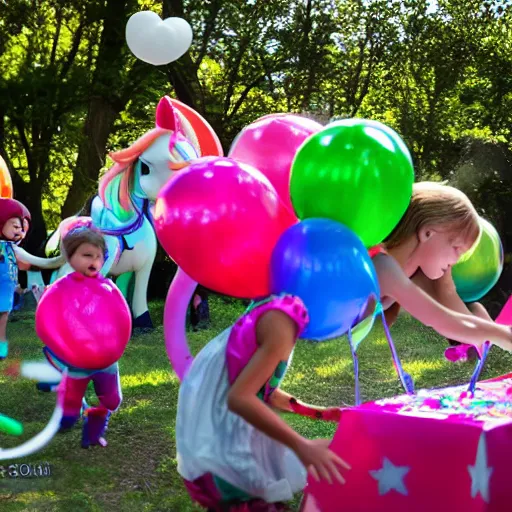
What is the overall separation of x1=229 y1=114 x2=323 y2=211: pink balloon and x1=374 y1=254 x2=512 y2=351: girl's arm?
15.6 inches

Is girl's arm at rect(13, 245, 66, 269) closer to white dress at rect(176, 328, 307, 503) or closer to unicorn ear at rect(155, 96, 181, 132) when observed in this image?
unicorn ear at rect(155, 96, 181, 132)

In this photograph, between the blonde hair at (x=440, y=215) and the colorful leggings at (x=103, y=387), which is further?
the colorful leggings at (x=103, y=387)

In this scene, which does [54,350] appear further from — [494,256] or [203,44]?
[203,44]

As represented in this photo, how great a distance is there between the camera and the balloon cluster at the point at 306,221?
226 cm

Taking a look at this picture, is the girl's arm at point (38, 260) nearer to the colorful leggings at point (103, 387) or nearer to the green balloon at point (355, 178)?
the colorful leggings at point (103, 387)

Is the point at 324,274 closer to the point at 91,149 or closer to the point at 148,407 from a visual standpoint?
the point at 148,407

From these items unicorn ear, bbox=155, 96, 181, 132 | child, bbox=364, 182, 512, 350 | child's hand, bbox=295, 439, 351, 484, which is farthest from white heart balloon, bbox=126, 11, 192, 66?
child's hand, bbox=295, 439, 351, 484

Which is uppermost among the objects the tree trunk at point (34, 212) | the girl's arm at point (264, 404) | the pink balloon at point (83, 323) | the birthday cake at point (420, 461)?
the girl's arm at point (264, 404)

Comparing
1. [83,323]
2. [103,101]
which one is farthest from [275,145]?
[103,101]

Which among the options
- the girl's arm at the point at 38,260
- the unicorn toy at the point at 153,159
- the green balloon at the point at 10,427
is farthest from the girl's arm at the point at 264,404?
the girl's arm at the point at 38,260

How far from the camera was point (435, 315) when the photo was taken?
2564mm

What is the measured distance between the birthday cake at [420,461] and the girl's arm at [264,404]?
0.33 meters

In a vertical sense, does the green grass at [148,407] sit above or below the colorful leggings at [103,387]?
below

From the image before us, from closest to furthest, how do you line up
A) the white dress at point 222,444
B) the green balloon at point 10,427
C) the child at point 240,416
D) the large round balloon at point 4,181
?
the child at point 240,416, the white dress at point 222,444, the green balloon at point 10,427, the large round balloon at point 4,181
